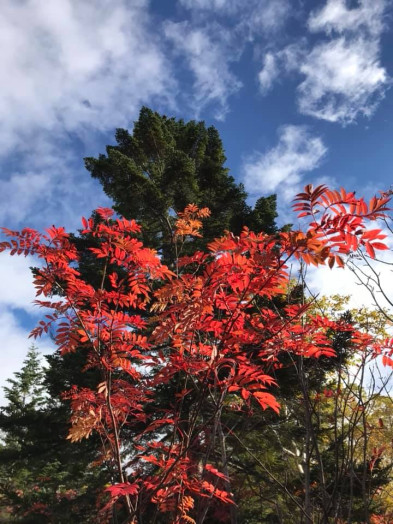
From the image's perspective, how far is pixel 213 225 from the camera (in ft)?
30.9

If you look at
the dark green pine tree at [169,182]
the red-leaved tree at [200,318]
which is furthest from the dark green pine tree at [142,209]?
the red-leaved tree at [200,318]

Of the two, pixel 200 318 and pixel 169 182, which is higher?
pixel 169 182

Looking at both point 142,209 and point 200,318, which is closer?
point 200,318

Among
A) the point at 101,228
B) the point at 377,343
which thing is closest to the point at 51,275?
the point at 101,228

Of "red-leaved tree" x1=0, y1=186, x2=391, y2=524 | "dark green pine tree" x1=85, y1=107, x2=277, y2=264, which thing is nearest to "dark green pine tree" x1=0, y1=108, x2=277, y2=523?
"dark green pine tree" x1=85, y1=107, x2=277, y2=264

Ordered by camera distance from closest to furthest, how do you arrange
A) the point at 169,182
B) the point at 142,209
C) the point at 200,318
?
the point at 200,318 → the point at 169,182 → the point at 142,209

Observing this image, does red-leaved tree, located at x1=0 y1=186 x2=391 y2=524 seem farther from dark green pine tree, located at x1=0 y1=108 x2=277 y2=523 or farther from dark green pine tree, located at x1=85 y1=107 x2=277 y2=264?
dark green pine tree, located at x1=85 y1=107 x2=277 y2=264

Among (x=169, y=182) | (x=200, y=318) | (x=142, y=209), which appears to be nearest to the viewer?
(x=200, y=318)

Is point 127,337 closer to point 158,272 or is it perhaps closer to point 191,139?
point 158,272

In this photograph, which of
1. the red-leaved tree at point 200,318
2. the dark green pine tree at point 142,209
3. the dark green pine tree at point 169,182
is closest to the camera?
the red-leaved tree at point 200,318

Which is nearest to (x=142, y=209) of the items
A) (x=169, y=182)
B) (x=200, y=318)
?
(x=169, y=182)

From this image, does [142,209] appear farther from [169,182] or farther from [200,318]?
[200,318]

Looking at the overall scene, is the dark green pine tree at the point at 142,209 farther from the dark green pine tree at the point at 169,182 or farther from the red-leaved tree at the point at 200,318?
the red-leaved tree at the point at 200,318

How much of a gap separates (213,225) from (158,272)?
684 cm
